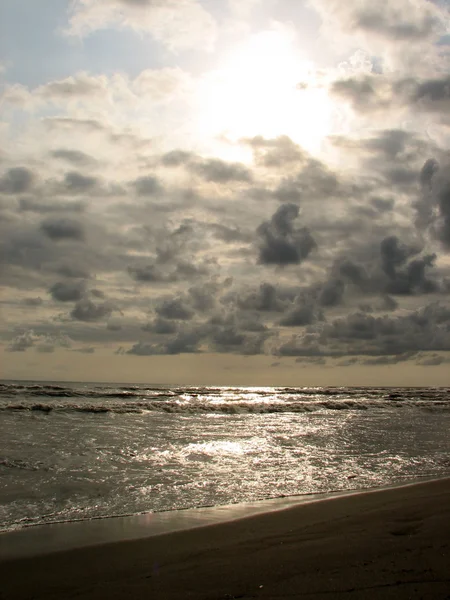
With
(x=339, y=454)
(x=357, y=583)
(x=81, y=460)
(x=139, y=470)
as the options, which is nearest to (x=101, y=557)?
(x=357, y=583)

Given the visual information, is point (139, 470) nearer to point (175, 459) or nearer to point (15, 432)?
point (175, 459)

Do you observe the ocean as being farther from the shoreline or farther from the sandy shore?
the sandy shore

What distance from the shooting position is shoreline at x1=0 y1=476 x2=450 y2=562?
242 inches

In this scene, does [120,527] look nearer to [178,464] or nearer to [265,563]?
[265,563]

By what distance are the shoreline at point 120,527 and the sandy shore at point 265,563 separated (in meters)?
0.26

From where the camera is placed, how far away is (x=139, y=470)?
10883mm

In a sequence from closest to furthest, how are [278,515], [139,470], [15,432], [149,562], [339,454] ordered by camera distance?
1. [149,562]
2. [278,515]
3. [139,470]
4. [339,454]
5. [15,432]

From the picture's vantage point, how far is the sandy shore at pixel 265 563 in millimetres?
4621

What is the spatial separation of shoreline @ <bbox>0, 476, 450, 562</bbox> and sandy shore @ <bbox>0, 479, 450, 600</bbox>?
0.85ft

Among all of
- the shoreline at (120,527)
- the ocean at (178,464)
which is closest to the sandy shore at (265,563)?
the shoreline at (120,527)

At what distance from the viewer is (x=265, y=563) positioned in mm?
5344

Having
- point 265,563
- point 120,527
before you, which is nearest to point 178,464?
point 120,527

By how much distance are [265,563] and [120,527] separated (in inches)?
101

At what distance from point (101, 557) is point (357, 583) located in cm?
292
